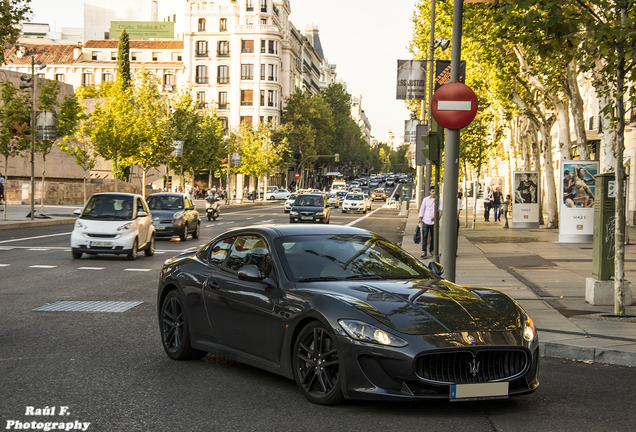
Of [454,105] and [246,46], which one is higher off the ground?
[246,46]

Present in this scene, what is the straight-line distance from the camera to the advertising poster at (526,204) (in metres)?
34.2

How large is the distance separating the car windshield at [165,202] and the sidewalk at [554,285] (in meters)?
7.72

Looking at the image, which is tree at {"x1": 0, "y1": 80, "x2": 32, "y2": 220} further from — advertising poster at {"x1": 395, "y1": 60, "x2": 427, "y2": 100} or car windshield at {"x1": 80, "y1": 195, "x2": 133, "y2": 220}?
advertising poster at {"x1": 395, "y1": 60, "x2": 427, "y2": 100}

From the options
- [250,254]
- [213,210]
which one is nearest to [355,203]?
[213,210]

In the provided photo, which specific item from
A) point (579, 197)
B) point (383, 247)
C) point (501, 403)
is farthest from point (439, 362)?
point (579, 197)

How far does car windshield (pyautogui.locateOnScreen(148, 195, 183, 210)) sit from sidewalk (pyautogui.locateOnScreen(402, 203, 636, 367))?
25.3 feet

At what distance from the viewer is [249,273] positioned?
630 centimetres

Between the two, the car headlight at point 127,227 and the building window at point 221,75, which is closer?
the car headlight at point 127,227

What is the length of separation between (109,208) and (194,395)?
45.4 ft

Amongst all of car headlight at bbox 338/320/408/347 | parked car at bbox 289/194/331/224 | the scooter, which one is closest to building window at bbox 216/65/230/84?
the scooter

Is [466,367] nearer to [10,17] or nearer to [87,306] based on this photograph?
[87,306]

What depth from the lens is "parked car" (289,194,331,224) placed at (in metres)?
36.8

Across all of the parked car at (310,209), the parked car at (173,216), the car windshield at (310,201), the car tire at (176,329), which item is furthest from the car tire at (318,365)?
the car windshield at (310,201)

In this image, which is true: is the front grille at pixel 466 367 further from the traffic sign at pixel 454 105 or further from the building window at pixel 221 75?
the building window at pixel 221 75
